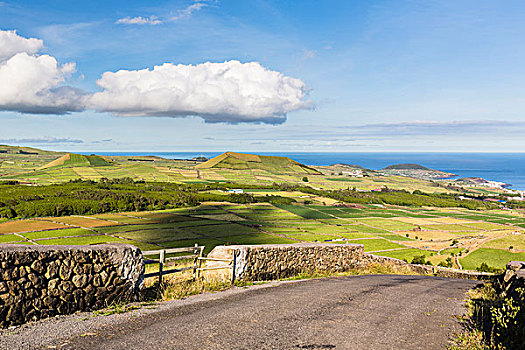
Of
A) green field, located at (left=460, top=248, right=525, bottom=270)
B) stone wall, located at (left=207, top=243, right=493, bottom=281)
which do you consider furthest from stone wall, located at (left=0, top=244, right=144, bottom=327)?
green field, located at (left=460, top=248, right=525, bottom=270)

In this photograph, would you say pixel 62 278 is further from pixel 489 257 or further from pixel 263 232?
pixel 263 232

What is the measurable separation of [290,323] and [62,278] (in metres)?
6.14

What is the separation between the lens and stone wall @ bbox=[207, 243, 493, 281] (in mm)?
15508

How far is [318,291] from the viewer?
556 inches

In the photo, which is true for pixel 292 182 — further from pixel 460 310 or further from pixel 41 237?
pixel 460 310

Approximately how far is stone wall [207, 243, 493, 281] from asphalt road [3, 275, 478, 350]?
1826mm

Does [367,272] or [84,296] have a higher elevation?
[84,296]

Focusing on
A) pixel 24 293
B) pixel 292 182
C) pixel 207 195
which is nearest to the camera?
pixel 24 293

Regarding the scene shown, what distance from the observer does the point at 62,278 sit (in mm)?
9602

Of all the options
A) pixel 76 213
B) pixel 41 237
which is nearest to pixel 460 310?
pixel 41 237

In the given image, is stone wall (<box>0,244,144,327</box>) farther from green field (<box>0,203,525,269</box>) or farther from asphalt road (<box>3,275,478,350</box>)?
green field (<box>0,203,525,269</box>)

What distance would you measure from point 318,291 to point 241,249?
365 centimetres

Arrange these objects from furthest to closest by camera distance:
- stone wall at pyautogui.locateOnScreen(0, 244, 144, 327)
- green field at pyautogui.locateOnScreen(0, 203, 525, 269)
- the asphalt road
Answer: green field at pyautogui.locateOnScreen(0, 203, 525, 269), stone wall at pyautogui.locateOnScreen(0, 244, 144, 327), the asphalt road

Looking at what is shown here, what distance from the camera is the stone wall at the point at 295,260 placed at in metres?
15.5
